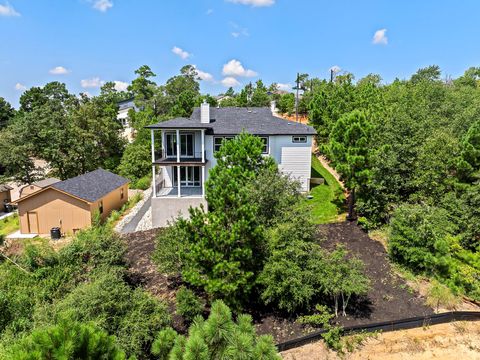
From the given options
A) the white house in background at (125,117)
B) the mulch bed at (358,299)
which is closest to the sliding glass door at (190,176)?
the mulch bed at (358,299)

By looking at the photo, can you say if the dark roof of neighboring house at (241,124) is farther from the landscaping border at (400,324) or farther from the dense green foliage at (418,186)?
the landscaping border at (400,324)

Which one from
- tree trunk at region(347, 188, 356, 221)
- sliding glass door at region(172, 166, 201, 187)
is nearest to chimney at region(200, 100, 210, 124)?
sliding glass door at region(172, 166, 201, 187)

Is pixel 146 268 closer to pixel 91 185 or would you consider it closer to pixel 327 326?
pixel 327 326

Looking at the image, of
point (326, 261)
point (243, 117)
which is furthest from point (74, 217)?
point (326, 261)

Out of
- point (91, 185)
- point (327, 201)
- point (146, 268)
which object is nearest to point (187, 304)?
point (146, 268)

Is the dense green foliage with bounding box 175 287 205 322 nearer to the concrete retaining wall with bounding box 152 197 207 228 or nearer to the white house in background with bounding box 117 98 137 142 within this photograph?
the concrete retaining wall with bounding box 152 197 207 228
